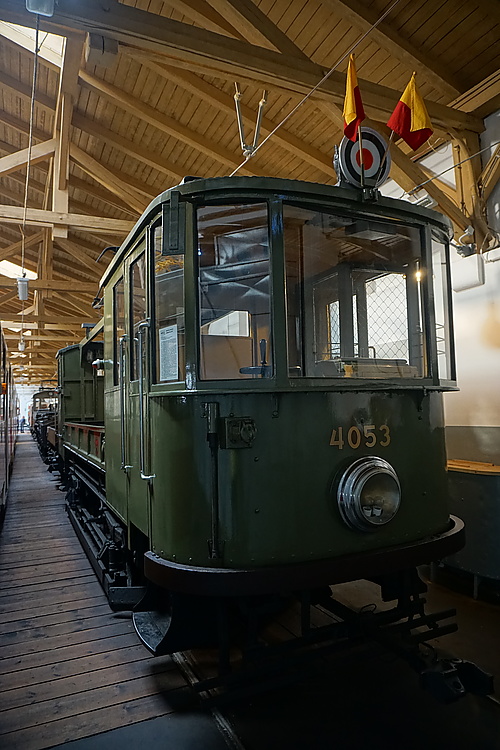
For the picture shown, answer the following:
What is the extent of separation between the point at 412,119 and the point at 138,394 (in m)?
2.61

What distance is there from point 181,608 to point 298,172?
6532 mm

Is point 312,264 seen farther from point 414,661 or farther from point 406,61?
point 406,61

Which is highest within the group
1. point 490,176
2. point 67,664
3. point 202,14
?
point 202,14

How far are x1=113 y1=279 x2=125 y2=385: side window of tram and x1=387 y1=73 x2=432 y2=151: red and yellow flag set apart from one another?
2214mm

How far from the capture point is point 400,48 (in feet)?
16.6

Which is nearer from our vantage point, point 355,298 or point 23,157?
point 355,298

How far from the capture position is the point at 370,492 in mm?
2436

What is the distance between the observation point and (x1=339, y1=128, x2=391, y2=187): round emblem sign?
273cm

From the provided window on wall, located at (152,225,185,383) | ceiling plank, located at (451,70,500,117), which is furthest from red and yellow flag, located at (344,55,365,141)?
ceiling plank, located at (451,70,500,117)

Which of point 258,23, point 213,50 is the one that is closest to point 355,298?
point 213,50

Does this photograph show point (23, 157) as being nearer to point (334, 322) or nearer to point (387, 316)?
point (334, 322)

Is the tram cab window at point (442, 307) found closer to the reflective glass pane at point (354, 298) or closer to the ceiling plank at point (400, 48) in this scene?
the reflective glass pane at point (354, 298)

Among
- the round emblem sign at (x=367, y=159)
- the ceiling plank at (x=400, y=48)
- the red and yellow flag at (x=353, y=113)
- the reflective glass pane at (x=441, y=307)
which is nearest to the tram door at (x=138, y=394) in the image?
the round emblem sign at (x=367, y=159)

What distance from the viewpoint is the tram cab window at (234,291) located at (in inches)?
96.8
